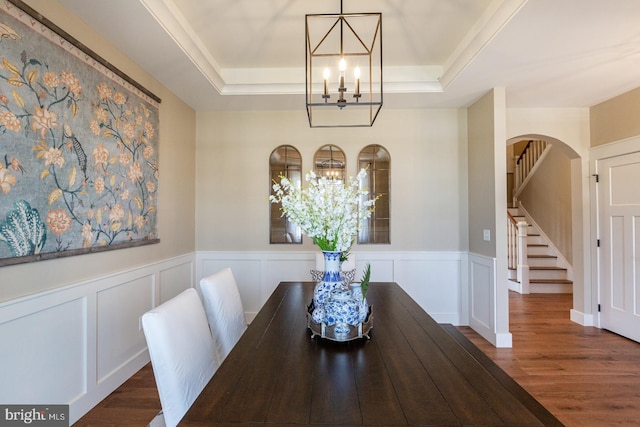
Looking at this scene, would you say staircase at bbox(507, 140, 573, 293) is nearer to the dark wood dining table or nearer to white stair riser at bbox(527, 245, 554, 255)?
white stair riser at bbox(527, 245, 554, 255)

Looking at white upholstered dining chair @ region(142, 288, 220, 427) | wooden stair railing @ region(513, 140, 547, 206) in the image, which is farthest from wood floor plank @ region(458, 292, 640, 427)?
wooden stair railing @ region(513, 140, 547, 206)

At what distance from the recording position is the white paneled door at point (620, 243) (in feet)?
10.3

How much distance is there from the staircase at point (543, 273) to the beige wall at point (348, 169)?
2339 mm

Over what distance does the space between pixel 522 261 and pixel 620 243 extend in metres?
1.87

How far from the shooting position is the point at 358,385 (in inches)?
40.2

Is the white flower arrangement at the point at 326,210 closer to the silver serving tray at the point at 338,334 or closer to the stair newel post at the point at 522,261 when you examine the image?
the silver serving tray at the point at 338,334

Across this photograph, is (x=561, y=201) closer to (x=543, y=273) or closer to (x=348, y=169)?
(x=543, y=273)

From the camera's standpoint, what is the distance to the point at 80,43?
2.00 meters

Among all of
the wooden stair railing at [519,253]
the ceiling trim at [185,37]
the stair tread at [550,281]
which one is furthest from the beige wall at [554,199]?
the ceiling trim at [185,37]

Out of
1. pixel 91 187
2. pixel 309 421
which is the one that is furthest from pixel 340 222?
pixel 91 187

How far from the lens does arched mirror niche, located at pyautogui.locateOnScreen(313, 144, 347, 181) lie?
3.80 meters

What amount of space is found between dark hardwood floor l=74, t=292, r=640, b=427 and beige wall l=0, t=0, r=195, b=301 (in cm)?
92

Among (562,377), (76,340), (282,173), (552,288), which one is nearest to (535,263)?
(552,288)

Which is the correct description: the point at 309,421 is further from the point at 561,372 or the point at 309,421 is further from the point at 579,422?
the point at 561,372
